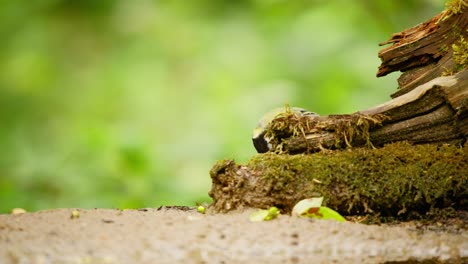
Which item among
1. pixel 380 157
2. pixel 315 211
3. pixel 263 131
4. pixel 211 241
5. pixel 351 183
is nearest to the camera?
pixel 211 241

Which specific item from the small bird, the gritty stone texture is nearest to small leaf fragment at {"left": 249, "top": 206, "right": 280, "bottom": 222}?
the gritty stone texture

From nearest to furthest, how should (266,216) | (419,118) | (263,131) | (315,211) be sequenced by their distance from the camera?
1. (266,216)
2. (315,211)
3. (419,118)
4. (263,131)

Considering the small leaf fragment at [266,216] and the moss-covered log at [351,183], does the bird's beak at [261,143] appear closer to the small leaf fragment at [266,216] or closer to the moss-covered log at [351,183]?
the moss-covered log at [351,183]

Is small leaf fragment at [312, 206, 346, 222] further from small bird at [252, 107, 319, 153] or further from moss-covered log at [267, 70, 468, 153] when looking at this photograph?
small bird at [252, 107, 319, 153]

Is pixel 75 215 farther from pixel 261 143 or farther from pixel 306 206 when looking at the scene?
pixel 261 143

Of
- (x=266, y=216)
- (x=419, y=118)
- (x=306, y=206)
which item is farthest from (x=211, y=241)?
(x=419, y=118)

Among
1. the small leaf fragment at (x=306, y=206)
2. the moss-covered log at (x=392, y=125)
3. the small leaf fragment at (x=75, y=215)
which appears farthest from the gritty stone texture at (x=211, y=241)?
the moss-covered log at (x=392, y=125)

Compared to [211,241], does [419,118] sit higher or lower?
higher

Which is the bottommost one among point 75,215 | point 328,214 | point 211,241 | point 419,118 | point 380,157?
point 211,241
